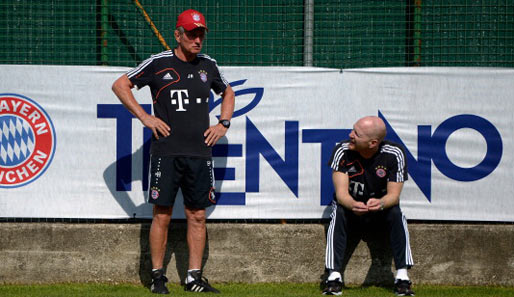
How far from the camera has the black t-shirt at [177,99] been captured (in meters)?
5.82

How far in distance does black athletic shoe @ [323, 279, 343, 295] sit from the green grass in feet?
0.25

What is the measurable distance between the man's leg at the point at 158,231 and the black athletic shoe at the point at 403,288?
184cm

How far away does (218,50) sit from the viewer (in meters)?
6.73

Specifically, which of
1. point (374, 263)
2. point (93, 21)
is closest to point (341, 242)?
point (374, 263)

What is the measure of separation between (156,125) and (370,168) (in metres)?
1.68

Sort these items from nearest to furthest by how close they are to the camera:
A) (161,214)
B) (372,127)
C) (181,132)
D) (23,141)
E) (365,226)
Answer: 1. (372,127)
2. (181,132)
3. (161,214)
4. (365,226)
5. (23,141)

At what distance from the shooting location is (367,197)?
5953 millimetres

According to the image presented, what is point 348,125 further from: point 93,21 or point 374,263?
point 93,21

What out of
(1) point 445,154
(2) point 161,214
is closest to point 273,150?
(2) point 161,214

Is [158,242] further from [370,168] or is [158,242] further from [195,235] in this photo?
A: [370,168]

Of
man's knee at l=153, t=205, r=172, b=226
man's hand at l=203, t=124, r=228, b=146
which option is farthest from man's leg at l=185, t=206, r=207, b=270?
man's hand at l=203, t=124, r=228, b=146

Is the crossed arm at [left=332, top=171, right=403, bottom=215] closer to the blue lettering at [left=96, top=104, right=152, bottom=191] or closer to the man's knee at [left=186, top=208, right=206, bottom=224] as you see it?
the man's knee at [left=186, top=208, right=206, bottom=224]

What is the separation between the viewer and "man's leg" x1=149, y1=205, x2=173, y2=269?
19.5 ft

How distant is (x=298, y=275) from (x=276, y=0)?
2378 millimetres
